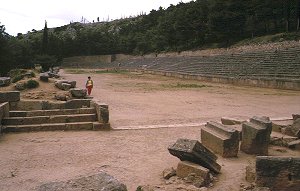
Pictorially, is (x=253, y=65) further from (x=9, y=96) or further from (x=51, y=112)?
(x=9, y=96)

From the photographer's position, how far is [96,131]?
454 inches

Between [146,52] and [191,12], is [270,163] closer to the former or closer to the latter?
[191,12]

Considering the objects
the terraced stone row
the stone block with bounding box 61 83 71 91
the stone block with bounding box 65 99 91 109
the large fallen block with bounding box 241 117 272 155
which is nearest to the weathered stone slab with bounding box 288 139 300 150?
the large fallen block with bounding box 241 117 272 155

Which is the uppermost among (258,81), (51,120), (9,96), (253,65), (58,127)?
(253,65)

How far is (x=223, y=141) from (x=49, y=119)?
669 cm

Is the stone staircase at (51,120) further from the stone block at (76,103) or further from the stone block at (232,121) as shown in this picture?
the stone block at (232,121)

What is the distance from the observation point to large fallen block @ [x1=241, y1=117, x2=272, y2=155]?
843 centimetres

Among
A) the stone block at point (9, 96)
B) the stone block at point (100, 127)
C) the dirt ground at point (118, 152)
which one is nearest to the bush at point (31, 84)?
the dirt ground at point (118, 152)

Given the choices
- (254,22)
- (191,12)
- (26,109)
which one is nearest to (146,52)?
(191,12)

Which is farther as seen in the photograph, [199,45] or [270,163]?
[199,45]

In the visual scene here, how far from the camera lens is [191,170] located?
6602 mm

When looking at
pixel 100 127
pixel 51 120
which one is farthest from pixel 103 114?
pixel 51 120

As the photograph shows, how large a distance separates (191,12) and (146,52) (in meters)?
21.5

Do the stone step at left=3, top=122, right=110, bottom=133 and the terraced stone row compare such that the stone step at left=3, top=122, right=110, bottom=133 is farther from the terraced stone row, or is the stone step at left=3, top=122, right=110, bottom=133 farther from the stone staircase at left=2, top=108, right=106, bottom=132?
the terraced stone row
